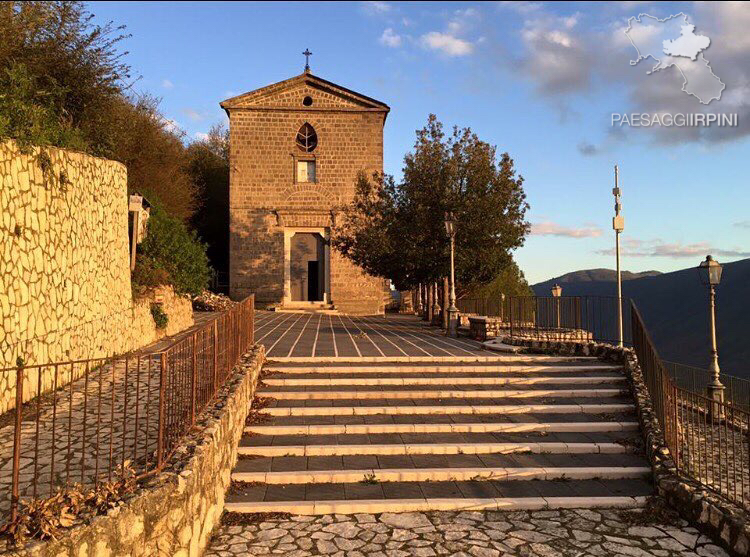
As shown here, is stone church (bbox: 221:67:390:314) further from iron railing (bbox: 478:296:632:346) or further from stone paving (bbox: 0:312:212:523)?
stone paving (bbox: 0:312:212:523)

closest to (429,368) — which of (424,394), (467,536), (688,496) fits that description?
(424,394)

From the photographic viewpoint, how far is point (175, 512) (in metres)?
3.88

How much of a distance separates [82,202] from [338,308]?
16.2 m

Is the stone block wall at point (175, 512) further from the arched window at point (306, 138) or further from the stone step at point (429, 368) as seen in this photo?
the arched window at point (306, 138)

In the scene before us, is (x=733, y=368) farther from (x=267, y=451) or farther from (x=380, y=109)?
(x=267, y=451)

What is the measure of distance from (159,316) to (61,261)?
15.6 ft

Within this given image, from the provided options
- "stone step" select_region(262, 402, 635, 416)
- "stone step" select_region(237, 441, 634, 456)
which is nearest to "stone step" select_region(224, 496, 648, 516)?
"stone step" select_region(237, 441, 634, 456)

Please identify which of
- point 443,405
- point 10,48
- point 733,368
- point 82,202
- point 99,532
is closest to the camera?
point 99,532

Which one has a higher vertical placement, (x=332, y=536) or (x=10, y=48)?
(x=10, y=48)

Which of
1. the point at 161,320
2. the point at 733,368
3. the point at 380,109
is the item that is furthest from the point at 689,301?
the point at 161,320

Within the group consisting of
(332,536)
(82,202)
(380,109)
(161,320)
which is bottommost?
(332,536)

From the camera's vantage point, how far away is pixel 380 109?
24.0 metres

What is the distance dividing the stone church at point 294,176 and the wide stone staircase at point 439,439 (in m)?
15.5

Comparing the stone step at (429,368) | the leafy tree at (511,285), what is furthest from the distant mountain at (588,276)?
the stone step at (429,368)
